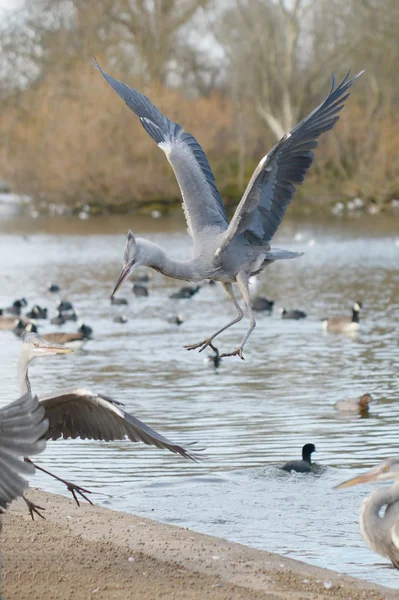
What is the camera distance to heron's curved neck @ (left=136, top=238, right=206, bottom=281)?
765cm

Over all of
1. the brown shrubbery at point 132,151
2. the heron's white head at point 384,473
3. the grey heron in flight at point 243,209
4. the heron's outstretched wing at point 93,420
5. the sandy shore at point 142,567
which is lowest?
the sandy shore at point 142,567

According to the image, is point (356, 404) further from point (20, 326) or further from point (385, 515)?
point (20, 326)

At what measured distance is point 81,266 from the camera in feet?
93.4

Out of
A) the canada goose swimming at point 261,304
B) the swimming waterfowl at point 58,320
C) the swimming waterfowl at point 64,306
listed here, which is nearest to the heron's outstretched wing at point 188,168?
the swimming waterfowl at point 58,320

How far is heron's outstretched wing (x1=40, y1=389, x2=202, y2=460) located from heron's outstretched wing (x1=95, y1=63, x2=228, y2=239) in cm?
257

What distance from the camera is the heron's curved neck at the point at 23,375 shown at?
6.89 m

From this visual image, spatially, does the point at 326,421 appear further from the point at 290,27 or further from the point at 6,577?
the point at 290,27

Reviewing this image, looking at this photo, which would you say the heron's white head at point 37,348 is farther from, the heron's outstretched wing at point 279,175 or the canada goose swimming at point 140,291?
the canada goose swimming at point 140,291

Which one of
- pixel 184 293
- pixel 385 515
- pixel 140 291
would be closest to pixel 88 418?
pixel 385 515

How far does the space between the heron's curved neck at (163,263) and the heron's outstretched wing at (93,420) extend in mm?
1377

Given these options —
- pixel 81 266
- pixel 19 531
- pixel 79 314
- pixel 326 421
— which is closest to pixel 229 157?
pixel 81 266

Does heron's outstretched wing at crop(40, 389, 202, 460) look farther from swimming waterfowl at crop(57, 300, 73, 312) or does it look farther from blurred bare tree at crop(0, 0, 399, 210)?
blurred bare tree at crop(0, 0, 399, 210)

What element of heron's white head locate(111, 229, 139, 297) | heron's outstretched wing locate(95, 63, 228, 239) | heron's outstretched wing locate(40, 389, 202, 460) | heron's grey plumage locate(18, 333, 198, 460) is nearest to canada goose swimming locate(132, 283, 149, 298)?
heron's outstretched wing locate(95, 63, 228, 239)

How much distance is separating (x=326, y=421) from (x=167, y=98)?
34881mm
